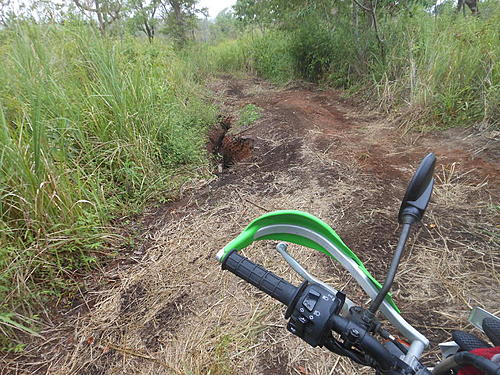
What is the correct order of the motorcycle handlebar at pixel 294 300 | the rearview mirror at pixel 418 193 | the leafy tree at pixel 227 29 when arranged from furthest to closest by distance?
1. the leafy tree at pixel 227 29
2. the rearview mirror at pixel 418 193
3. the motorcycle handlebar at pixel 294 300

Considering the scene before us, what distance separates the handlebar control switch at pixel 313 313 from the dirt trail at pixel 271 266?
0.78 metres

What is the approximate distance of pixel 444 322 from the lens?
1276 millimetres

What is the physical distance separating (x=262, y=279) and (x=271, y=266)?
1085 mm

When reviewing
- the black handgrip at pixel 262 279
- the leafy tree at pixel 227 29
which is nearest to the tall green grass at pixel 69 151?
the black handgrip at pixel 262 279

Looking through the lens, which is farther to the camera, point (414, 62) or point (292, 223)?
point (414, 62)

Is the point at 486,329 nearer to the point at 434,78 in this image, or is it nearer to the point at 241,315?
the point at 241,315

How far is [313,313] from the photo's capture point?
56 centimetres

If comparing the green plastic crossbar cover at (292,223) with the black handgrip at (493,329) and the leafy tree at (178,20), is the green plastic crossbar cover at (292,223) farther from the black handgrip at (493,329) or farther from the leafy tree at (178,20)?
the leafy tree at (178,20)

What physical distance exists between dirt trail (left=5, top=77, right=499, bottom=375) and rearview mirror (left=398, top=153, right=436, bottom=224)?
857mm

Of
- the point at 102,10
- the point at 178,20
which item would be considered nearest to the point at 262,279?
the point at 102,10

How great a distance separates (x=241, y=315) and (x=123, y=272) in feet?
2.73

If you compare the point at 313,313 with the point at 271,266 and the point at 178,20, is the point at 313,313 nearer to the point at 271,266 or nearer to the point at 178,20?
the point at 271,266

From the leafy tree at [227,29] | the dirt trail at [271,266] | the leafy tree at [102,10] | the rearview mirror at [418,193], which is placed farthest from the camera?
the leafy tree at [227,29]

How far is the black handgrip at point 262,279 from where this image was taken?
60 cm
